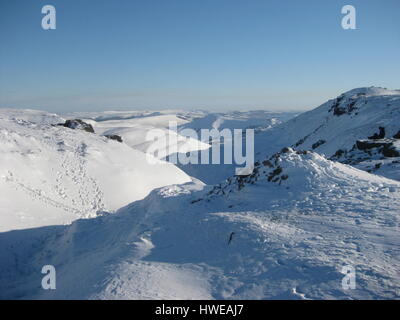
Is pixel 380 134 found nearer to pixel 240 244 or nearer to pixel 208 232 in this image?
pixel 208 232

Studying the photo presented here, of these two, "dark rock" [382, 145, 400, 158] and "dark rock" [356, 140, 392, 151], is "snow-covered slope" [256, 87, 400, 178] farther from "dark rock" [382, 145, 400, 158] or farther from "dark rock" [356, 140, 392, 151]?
"dark rock" [356, 140, 392, 151]

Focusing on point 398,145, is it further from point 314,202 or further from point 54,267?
point 54,267

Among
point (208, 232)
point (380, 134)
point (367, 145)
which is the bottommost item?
point (208, 232)

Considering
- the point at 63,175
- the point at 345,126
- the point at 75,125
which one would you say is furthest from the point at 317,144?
the point at 75,125

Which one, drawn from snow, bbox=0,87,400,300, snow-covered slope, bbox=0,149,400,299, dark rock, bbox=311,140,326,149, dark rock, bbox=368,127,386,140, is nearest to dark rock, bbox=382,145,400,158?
snow, bbox=0,87,400,300

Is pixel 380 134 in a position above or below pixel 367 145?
above
